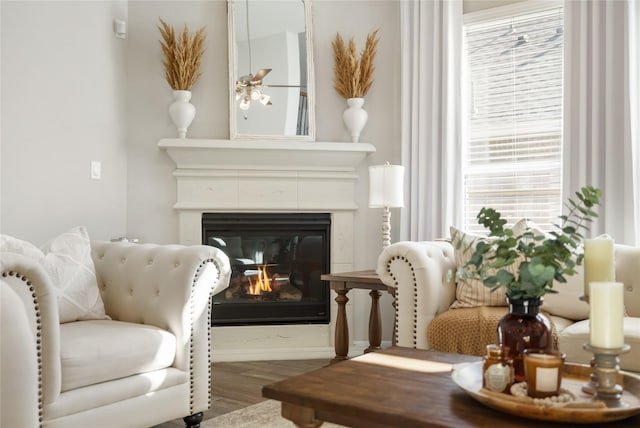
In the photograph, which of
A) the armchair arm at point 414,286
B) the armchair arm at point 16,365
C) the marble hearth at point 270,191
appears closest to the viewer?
the armchair arm at point 16,365

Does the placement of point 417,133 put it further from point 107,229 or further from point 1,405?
point 1,405

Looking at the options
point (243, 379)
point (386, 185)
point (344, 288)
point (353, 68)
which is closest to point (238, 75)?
point (353, 68)

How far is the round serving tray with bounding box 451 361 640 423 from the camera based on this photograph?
138cm

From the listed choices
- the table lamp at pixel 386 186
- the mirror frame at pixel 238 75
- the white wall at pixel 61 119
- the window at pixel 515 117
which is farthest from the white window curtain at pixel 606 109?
the white wall at pixel 61 119

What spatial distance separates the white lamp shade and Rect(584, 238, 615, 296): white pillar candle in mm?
2256

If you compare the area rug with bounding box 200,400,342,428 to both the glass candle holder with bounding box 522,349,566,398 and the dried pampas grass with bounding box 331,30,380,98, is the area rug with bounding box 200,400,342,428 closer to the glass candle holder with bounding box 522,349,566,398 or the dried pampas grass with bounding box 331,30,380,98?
the glass candle holder with bounding box 522,349,566,398

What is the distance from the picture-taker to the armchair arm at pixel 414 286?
3037mm

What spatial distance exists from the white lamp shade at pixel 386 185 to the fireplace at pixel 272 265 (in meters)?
0.60

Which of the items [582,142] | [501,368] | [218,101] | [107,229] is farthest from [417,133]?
[501,368]

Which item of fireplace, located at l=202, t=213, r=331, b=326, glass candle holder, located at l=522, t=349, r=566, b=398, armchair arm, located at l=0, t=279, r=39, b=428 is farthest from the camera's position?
fireplace, located at l=202, t=213, r=331, b=326

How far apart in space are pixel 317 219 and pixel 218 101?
1068mm

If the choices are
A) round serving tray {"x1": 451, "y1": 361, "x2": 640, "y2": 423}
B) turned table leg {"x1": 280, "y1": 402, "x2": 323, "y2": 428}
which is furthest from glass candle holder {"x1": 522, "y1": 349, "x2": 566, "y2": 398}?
turned table leg {"x1": 280, "y1": 402, "x2": 323, "y2": 428}

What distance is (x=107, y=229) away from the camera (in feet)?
13.2

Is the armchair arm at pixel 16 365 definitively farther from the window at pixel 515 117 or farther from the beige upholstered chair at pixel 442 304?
the window at pixel 515 117
